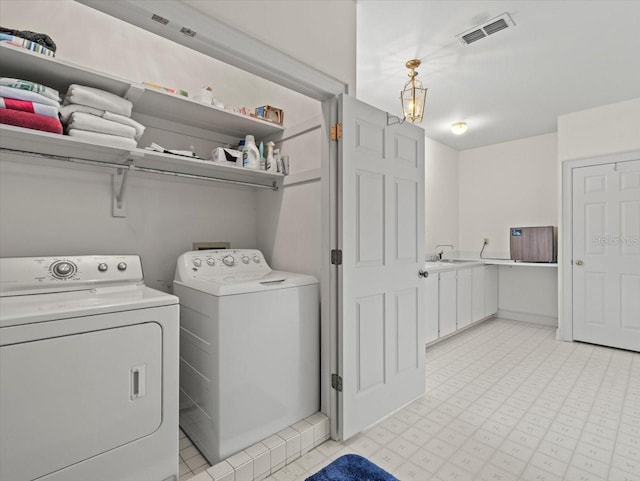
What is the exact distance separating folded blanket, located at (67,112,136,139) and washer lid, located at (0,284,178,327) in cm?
78

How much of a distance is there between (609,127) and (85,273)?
4.97 m

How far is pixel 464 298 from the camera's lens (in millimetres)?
4129

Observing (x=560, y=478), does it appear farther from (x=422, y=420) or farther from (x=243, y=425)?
(x=243, y=425)

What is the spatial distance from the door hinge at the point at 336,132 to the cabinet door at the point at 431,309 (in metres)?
2.11

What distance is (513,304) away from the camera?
16.1ft

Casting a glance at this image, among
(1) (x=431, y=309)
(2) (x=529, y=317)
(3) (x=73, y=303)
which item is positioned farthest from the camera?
(2) (x=529, y=317)

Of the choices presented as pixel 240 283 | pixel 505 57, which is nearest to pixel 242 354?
pixel 240 283

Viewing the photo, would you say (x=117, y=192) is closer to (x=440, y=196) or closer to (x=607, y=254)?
(x=440, y=196)

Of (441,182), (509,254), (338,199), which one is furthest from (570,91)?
(338,199)

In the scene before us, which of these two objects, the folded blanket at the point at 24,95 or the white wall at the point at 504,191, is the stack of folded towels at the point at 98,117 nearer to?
the folded blanket at the point at 24,95

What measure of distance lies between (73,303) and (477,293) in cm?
440

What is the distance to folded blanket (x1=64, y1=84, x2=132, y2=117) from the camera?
156cm

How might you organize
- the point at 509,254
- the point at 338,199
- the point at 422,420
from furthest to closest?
the point at 509,254, the point at 422,420, the point at 338,199

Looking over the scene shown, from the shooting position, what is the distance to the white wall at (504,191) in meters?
4.57
